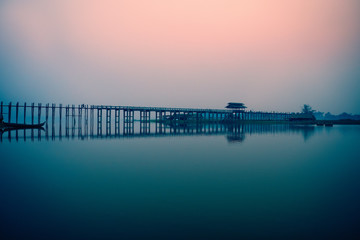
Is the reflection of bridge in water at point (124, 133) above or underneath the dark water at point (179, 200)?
above

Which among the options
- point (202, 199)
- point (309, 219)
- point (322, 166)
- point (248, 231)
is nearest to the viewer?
point (248, 231)

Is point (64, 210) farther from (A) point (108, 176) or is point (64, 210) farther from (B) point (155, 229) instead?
(A) point (108, 176)

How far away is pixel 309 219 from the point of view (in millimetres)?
4578

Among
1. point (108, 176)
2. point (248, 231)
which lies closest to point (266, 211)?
point (248, 231)

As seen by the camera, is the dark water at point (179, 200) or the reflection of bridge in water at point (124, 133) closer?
the dark water at point (179, 200)

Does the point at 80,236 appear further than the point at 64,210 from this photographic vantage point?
No

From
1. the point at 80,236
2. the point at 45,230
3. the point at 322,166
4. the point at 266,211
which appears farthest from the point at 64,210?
the point at 322,166

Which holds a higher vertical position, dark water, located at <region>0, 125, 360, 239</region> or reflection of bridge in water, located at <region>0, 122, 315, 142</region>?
reflection of bridge in water, located at <region>0, 122, 315, 142</region>

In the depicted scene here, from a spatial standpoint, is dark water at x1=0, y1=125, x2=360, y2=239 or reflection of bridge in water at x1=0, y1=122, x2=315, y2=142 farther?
reflection of bridge in water at x1=0, y1=122, x2=315, y2=142

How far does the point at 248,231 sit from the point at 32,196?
517 cm

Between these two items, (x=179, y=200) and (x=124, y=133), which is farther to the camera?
(x=124, y=133)

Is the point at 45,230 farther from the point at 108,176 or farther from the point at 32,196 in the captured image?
the point at 108,176

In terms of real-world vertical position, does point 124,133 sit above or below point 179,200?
above

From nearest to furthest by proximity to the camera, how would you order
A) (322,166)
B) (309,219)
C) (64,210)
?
(309,219)
(64,210)
(322,166)
